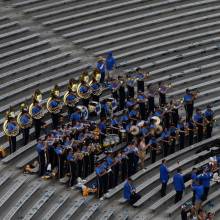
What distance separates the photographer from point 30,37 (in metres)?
31.0

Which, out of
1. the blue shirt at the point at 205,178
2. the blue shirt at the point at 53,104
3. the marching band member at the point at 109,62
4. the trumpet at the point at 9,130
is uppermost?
the marching band member at the point at 109,62

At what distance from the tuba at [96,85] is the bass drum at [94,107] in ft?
1.57

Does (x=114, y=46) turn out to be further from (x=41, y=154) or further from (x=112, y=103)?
(x=41, y=154)

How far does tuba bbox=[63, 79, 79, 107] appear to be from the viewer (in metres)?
27.2

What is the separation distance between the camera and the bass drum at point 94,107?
90.2 ft

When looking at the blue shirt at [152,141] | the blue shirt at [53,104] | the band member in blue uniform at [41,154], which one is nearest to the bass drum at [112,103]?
the blue shirt at [53,104]

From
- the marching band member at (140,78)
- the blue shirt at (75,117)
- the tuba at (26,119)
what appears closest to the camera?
the tuba at (26,119)

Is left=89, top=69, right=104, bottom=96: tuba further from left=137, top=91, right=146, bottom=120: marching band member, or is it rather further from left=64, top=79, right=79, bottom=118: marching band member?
left=137, top=91, right=146, bottom=120: marching band member

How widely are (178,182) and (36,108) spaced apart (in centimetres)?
511

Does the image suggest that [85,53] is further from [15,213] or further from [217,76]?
[15,213]

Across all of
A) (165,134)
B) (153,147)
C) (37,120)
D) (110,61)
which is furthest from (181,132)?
(37,120)

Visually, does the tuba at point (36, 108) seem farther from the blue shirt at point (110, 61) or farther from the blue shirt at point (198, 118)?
the blue shirt at point (198, 118)

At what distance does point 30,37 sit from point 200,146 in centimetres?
782

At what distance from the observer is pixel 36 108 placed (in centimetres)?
2628
